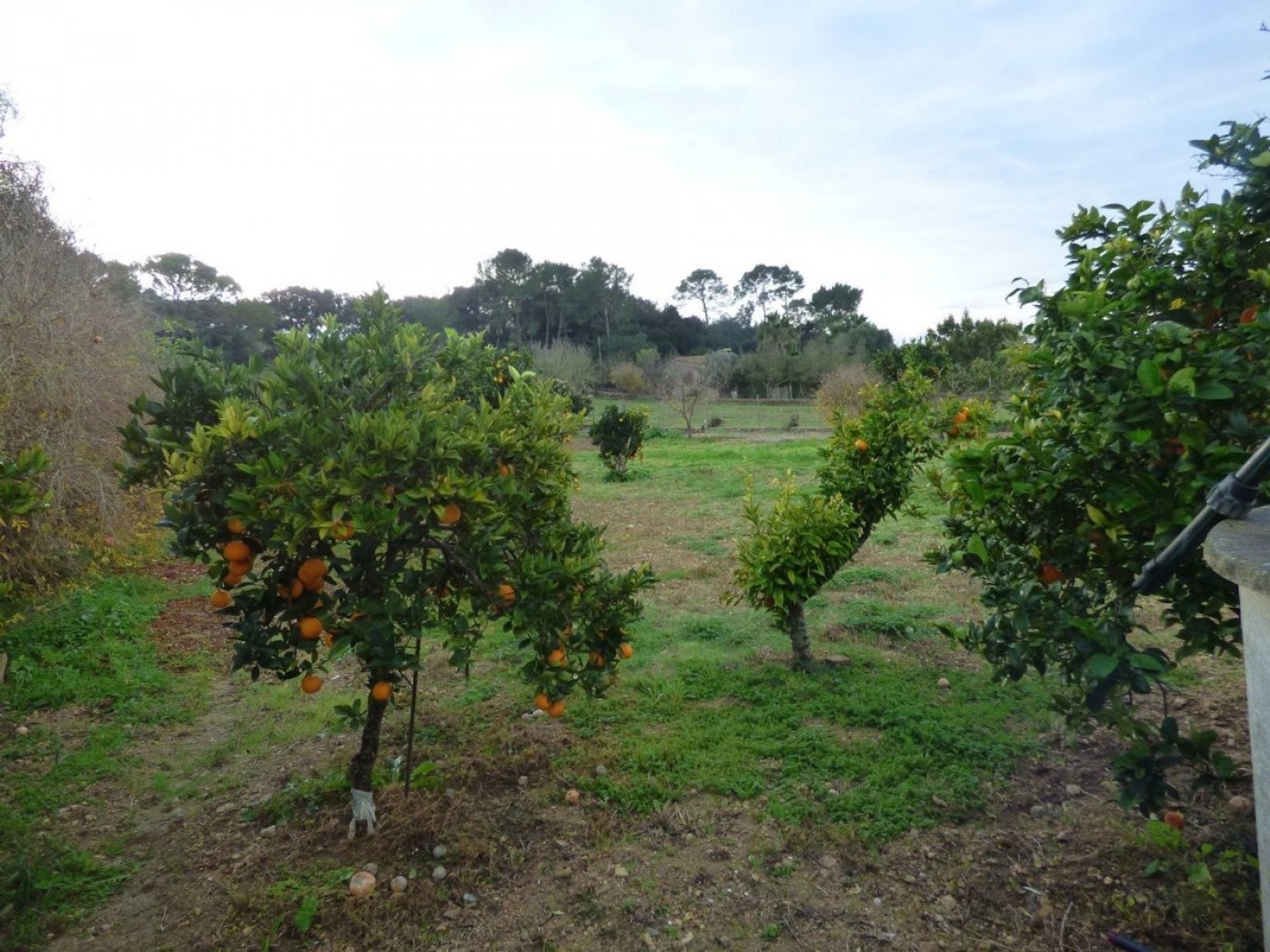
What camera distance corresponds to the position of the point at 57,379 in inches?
271

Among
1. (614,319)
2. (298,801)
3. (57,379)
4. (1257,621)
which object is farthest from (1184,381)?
(614,319)

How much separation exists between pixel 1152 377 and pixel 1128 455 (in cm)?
32

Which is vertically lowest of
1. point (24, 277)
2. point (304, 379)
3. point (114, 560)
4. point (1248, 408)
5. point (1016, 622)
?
point (114, 560)

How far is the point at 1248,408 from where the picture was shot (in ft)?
7.36

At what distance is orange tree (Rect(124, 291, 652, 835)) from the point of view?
2307 millimetres

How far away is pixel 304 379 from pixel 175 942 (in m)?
1.96

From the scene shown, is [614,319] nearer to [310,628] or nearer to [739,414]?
[739,414]

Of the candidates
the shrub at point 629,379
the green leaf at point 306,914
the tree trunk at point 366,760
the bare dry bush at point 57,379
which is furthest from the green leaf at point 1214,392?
the shrub at point 629,379

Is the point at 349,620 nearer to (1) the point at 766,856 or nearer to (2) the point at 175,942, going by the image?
(2) the point at 175,942

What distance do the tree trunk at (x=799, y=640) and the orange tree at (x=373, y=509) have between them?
1863 millimetres

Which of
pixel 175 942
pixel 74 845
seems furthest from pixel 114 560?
pixel 175 942

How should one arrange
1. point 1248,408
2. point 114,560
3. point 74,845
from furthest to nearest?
1. point 114,560
2. point 74,845
3. point 1248,408

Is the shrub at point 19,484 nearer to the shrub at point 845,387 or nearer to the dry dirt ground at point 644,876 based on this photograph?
the dry dirt ground at point 644,876

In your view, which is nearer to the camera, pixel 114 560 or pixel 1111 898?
pixel 1111 898
